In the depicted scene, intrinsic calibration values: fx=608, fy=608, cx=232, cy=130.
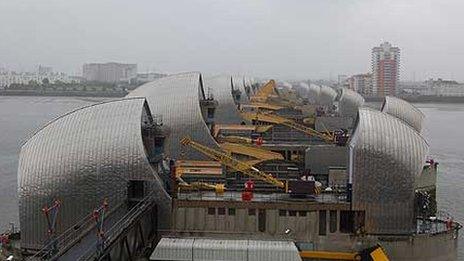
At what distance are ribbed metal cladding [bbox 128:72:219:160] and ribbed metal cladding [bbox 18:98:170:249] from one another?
444 inches

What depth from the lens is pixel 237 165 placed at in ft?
104

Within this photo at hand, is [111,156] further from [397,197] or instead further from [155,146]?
[397,197]

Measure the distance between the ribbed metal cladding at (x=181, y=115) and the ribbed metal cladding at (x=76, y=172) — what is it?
11.3 meters

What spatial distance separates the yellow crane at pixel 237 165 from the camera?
96.3ft

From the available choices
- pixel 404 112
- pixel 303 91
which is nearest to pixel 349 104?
pixel 404 112

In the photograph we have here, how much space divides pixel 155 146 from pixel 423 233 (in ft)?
38.9

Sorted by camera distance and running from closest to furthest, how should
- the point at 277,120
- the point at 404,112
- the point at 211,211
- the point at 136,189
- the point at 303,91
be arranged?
1. the point at 136,189
2. the point at 211,211
3. the point at 404,112
4. the point at 277,120
5. the point at 303,91

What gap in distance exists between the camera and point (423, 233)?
2517cm

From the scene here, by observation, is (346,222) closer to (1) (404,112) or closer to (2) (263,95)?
(1) (404,112)

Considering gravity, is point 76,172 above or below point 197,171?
above

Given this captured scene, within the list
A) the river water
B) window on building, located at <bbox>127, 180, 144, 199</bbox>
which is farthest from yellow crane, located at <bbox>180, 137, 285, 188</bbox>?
the river water

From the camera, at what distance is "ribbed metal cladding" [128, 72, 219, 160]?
119 ft

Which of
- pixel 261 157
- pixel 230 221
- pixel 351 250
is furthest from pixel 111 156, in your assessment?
pixel 261 157

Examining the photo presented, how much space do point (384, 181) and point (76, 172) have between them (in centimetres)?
1215
